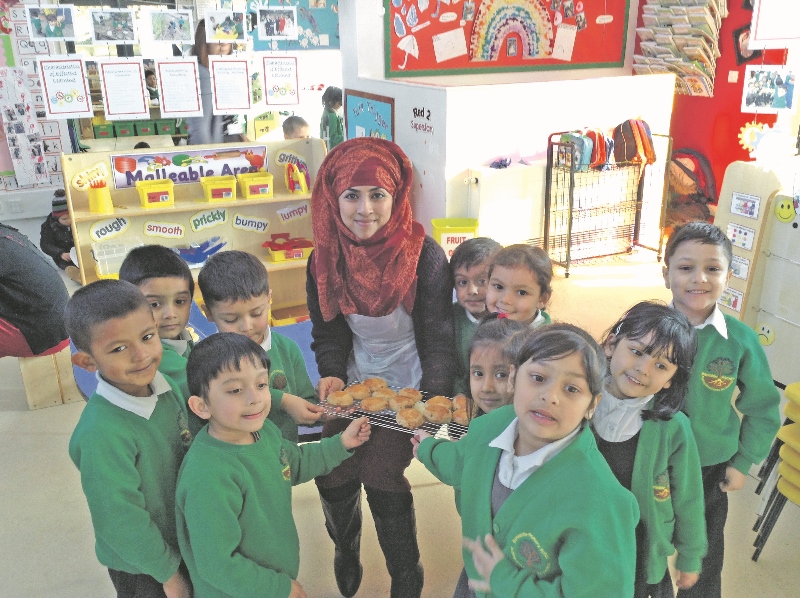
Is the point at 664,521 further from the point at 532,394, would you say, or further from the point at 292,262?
Result: the point at 292,262

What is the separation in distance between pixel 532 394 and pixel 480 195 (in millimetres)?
4193

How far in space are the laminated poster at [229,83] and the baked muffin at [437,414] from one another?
3.40 metres

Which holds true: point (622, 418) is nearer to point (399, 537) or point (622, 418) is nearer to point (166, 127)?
point (399, 537)

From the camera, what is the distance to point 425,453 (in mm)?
1730

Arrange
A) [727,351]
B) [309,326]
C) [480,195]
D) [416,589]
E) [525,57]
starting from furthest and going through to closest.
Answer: [525,57] → [480,195] → [309,326] → [416,589] → [727,351]

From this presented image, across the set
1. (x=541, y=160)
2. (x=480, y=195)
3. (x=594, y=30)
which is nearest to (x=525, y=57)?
(x=594, y=30)

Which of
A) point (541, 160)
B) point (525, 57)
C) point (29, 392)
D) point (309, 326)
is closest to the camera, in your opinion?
point (309, 326)

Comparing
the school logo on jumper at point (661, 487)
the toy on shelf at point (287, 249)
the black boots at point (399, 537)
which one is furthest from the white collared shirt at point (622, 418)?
the toy on shelf at point (287, 249)

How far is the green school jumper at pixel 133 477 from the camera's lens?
1507mm

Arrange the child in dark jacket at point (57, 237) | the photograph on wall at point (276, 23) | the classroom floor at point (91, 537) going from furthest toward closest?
the child in dark jacket at point (57, 237) < the photograph on wall at point (276, 23) < the classroom floor at point (91, 537)

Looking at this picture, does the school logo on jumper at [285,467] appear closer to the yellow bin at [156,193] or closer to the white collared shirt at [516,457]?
the white collared shirt at [516,457]

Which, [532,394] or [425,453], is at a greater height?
[532,394]

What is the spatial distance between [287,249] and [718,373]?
11.2 feet

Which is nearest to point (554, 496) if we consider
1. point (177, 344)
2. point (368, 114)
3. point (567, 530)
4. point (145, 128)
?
point (567, 530)
